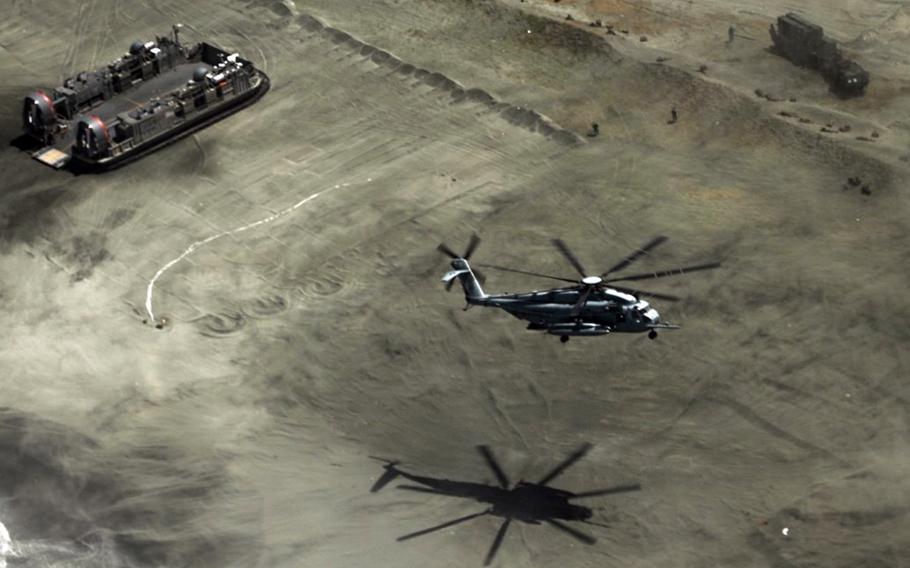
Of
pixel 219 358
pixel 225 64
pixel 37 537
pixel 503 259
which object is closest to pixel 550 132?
pixel 503 259

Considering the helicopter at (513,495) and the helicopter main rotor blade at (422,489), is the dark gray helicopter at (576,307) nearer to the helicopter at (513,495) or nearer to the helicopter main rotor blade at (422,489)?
the helicopter at (513,495)

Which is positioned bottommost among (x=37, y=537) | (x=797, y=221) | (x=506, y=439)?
(x=37, y=537)

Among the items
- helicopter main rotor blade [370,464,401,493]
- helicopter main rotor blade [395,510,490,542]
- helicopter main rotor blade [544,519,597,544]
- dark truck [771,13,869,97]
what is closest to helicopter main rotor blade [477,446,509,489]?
helicopter main rotor blade [395,510,490,542]

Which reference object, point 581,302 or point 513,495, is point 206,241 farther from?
point 513,495

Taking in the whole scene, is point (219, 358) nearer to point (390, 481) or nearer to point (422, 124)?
point (390, 481)

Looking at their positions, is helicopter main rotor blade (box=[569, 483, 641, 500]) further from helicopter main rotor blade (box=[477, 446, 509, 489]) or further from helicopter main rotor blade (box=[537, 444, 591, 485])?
helicopter main rotor blade (box=[477, 446, 509, 489])
